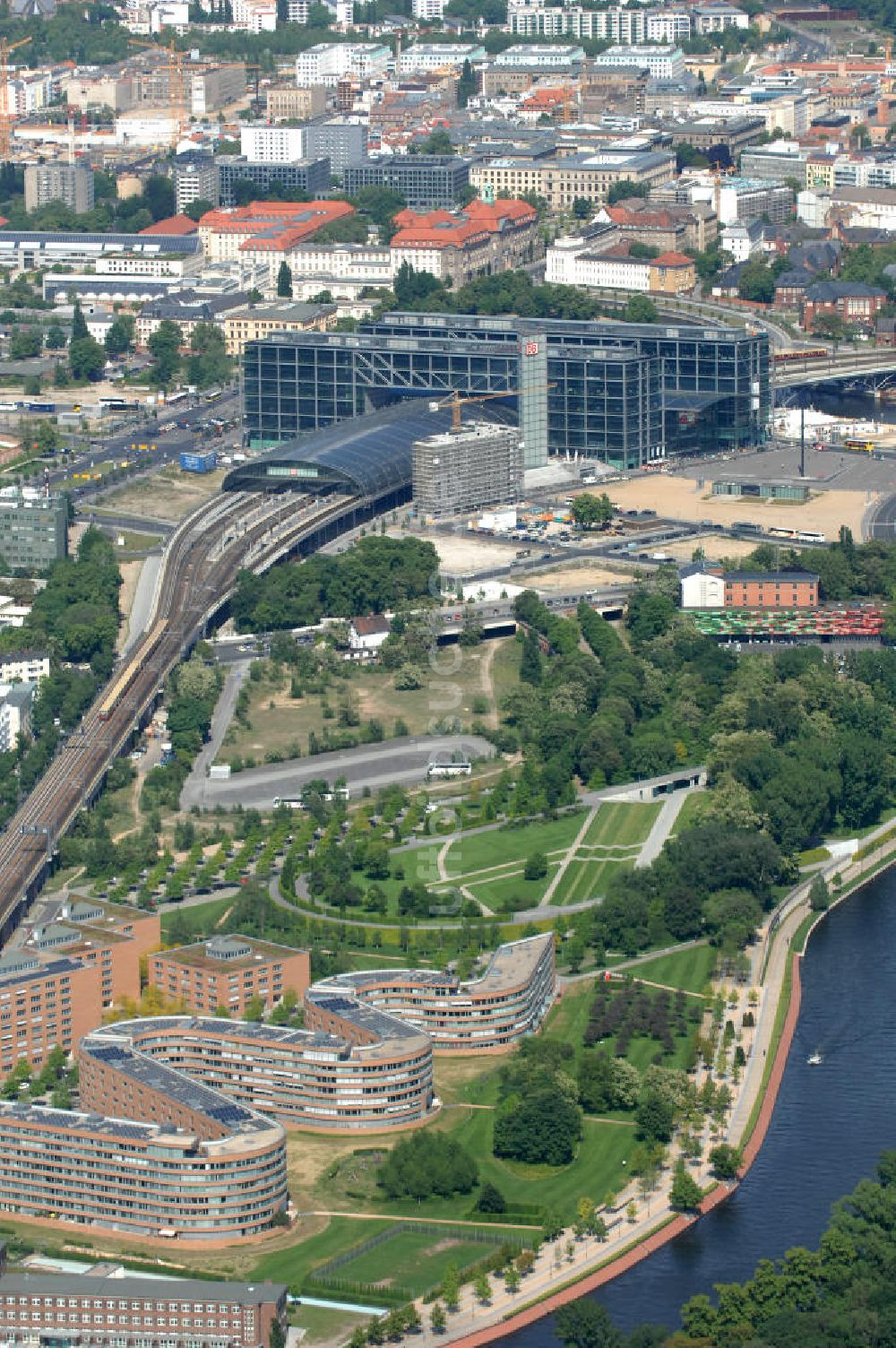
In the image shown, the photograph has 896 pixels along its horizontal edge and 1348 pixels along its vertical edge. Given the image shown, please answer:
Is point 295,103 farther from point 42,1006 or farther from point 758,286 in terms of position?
point 42,1006

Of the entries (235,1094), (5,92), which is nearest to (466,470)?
(235,1094)

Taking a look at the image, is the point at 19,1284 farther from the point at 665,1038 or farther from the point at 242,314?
the point at 242,314

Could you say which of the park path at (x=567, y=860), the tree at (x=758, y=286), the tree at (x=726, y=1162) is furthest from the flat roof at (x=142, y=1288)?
the tree at (x=758, y=286)

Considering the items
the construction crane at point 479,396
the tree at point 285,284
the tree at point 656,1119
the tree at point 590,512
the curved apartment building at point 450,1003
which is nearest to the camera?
the tree at point 656,1119

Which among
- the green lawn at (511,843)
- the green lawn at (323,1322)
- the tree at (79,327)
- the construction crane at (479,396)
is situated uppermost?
the construction crane at (479,396)

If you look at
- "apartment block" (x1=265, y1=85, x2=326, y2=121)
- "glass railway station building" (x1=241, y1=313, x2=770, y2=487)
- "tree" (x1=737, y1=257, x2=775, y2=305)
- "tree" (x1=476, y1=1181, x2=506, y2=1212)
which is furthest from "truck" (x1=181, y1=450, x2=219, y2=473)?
"apartment block" (x1=265, y1=85, x2=326, y2=121)

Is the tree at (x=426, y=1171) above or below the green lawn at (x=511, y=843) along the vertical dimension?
above

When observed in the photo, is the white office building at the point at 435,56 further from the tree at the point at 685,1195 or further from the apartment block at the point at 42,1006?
the tree at the point at 685,1195
